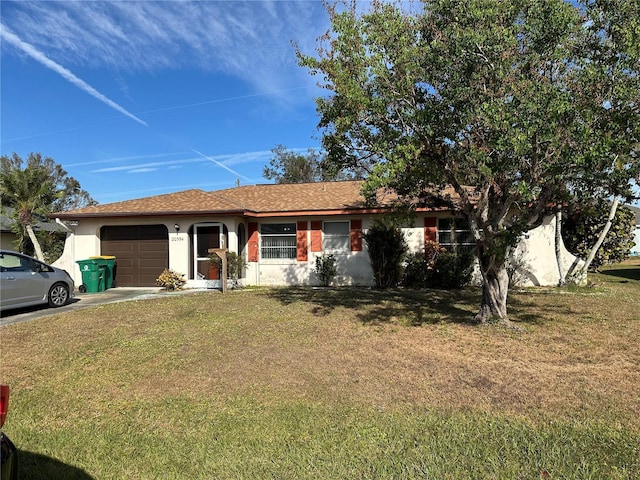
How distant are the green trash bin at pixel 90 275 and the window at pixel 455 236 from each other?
37.9 feet

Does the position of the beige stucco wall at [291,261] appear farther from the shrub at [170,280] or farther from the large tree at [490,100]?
the large tree at [490,100]

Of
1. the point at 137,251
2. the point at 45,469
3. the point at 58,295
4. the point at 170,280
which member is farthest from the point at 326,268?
the point at 45,469

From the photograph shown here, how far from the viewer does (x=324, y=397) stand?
4.81 meters

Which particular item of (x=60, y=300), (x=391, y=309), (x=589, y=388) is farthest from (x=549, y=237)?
(x=60, y=300)

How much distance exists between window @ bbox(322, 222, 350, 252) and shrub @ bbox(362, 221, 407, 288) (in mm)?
980

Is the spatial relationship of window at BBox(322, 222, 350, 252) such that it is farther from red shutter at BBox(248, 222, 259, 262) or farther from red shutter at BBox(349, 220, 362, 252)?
red shutter at BBox(248, 222, 259, 262)

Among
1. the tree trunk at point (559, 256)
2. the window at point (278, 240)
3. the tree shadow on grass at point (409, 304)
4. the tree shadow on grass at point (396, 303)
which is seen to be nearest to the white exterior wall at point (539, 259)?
the tree trunk at point (559, 256)

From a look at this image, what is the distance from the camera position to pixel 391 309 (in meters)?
9.87

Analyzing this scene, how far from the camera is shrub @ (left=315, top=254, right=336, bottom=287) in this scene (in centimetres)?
1530

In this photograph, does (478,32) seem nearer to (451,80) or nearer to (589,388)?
(451,80)

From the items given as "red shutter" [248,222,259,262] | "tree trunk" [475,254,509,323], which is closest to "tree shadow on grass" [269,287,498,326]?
"tree trunk" [475,254,509,323]

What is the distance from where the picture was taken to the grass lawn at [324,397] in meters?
3.51

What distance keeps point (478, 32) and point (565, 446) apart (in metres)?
5.48

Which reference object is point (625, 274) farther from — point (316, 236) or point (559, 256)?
point (316, 236)
